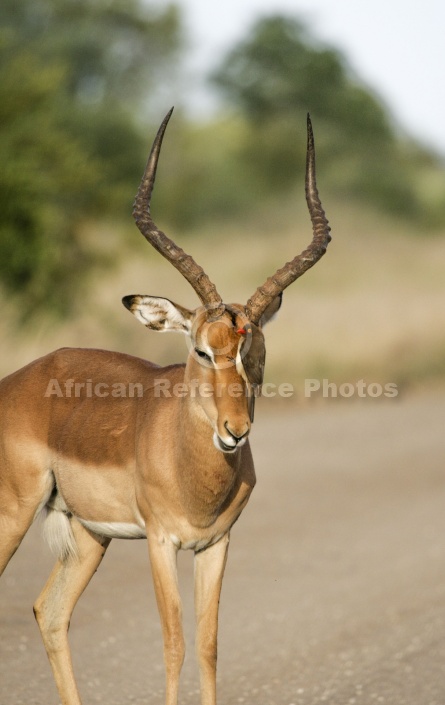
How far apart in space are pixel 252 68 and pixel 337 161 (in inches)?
152

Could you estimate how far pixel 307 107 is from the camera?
3681 centimetres

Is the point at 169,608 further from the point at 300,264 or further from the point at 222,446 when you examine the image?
the point at 300,264

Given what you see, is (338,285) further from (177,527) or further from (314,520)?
(177,527)

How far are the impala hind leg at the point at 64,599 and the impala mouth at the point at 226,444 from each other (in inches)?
49.9

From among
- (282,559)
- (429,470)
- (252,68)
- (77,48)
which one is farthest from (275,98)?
(282,559)

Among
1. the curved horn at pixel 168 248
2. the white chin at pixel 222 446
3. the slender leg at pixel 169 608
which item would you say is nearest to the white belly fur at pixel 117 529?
the slender leg at pixel 169 608

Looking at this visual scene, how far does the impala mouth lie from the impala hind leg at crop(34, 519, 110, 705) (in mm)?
1268

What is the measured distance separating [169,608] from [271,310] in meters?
1.46

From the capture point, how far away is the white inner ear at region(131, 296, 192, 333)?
5.59 m

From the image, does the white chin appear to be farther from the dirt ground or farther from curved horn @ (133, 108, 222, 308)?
the dirt ground

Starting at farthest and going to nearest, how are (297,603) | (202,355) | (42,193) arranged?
(42,193)
(297,603)
(202,355)

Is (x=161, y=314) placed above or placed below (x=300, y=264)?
below

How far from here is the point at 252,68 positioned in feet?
124

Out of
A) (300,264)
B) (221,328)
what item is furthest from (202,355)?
(300,264)
